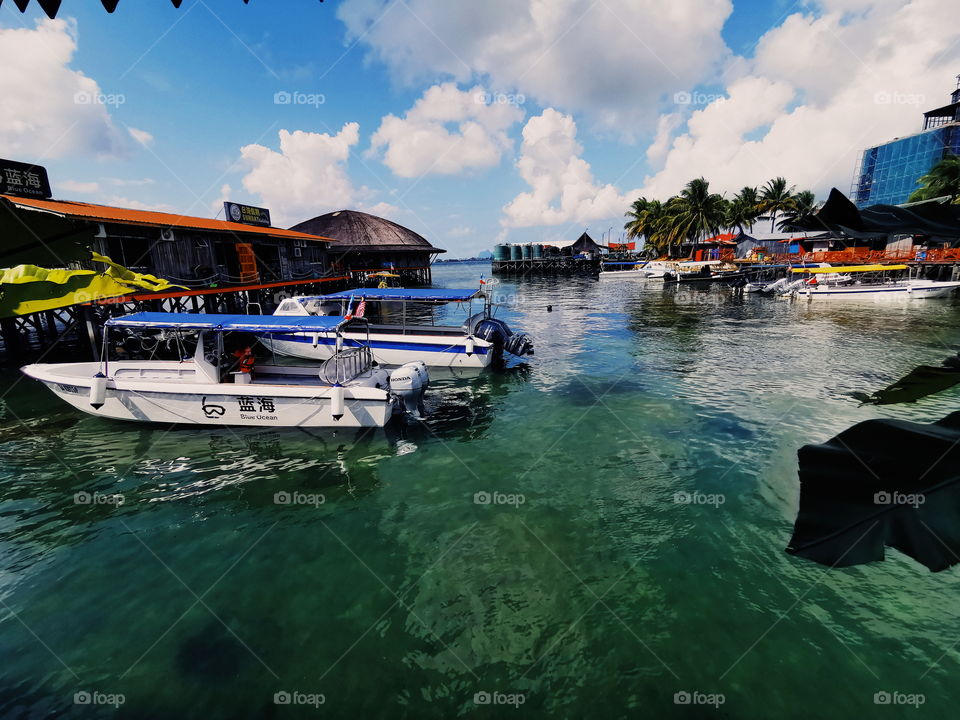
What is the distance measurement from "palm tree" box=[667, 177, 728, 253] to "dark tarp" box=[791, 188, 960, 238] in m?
77.5

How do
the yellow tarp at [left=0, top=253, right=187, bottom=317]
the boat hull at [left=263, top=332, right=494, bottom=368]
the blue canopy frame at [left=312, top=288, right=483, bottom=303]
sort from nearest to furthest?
the yellow tarp at [left=0, top=253, right=187, bottom=317] → the blue canopy frame at [left=312, top=288, right=483, bottom=303] → the boat hull at [left=263, top=332, right=494, bottom=368]

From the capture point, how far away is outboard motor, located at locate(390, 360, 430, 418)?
39.4 feet

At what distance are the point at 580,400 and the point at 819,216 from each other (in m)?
12.9

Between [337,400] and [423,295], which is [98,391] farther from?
[423,295]

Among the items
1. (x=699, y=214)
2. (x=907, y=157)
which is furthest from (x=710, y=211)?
(x=907, y=157)

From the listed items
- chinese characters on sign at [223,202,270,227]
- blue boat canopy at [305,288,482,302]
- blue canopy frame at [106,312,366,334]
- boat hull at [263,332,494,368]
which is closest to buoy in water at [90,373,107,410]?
blue canopy frame at [106,312,366,334]

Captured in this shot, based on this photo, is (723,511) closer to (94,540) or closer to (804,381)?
(804,381)

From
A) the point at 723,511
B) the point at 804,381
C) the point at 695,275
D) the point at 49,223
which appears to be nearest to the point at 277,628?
the point at 49,223

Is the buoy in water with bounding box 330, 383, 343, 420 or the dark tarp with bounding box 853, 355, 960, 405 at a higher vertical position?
the dark tarp with bounding box 853, 355, 960, 405

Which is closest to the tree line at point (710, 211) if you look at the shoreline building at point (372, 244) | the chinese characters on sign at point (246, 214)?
the shoreline building at point (372, 244)

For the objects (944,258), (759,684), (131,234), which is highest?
(131,234)

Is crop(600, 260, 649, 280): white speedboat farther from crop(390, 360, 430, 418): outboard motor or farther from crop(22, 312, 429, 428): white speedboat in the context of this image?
crop(22, 312, 429, 428): white speedboat

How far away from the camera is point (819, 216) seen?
76.4 inches

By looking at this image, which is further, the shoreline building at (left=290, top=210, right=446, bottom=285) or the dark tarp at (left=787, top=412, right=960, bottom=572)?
the shoreline building at (left=290, top=210, right=446, bottom=285)
